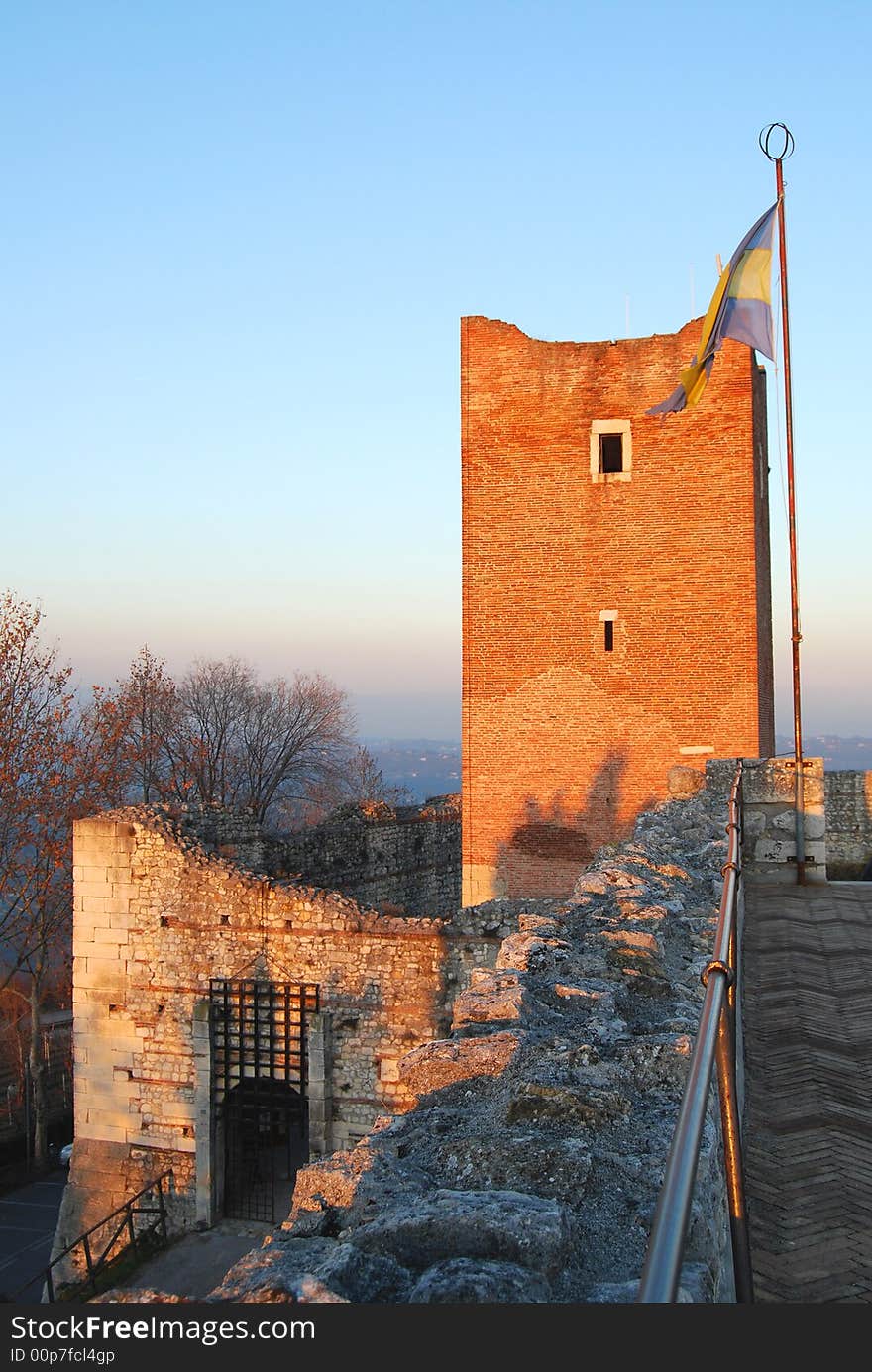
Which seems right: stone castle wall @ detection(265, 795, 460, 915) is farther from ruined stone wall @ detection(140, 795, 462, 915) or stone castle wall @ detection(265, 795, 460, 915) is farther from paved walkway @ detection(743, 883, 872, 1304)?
paved walkway @ detection(743, 883, 872, 1304)

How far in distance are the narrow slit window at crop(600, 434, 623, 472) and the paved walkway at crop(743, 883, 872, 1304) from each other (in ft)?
41.8

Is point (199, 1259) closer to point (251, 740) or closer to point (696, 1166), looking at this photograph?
point (696, 1166)

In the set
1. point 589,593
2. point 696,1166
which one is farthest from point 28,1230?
point 696,1166

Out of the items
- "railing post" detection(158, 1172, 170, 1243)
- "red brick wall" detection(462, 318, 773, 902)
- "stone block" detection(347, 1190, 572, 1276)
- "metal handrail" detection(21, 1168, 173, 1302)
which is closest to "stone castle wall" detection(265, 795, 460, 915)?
"red brick wall" detection(462, 318, 773, 902)

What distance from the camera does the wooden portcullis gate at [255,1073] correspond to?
41.0ft

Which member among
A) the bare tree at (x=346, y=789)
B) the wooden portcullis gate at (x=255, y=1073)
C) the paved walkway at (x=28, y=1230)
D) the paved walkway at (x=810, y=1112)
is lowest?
the paved walkway at (x=28, y=1230)

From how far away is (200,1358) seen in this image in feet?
6.23

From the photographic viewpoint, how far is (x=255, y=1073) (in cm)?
1275

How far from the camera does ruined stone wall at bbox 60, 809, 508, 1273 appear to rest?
12.1 m

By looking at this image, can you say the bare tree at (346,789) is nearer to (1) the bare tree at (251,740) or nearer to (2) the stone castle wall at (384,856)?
(1) the bare tree at (251,740)

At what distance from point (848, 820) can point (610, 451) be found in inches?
310

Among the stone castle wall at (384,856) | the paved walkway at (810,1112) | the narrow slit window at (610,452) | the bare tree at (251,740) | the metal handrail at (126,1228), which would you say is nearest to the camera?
the paved walkway at (810,1112)

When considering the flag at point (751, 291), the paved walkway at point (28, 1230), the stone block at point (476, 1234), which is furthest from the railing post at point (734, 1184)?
the paved walkway at point (28, 1230)

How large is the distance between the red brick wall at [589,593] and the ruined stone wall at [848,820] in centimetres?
160
